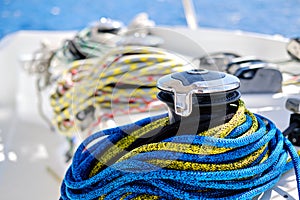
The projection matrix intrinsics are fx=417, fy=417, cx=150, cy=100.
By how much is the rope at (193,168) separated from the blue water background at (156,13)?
218 inches

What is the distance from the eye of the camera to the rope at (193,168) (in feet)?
1.72

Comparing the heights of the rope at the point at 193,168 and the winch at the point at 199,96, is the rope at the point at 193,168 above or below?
below

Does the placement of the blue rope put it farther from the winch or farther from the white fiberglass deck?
the white fiberglass deck

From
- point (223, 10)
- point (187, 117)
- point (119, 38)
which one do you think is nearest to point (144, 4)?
point (223, 10)

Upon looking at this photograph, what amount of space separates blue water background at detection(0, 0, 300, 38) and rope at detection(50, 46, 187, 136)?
5.06m

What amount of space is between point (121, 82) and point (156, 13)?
712 cm

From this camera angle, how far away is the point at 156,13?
26.3ft

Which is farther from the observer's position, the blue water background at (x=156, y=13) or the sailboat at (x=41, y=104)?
the blue water background at (x=156, y=13)

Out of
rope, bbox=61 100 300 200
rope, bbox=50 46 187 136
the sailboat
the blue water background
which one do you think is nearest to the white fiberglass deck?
the sailboat

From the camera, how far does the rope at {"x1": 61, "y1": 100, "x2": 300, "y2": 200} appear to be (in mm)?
523

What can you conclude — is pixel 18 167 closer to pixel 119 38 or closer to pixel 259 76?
pixel 119 38

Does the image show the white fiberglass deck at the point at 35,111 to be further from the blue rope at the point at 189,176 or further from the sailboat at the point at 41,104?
the blue rope at the point at 189,176

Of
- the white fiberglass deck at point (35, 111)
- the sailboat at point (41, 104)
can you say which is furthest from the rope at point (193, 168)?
the white fiberglass deck at point (35, 111)

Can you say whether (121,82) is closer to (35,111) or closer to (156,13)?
(35,111)
